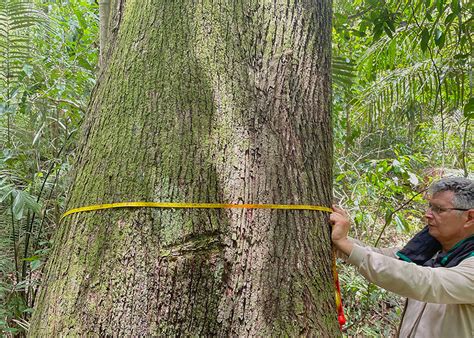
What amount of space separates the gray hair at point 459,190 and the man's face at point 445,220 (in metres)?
0.02

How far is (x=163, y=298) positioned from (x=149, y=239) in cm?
17

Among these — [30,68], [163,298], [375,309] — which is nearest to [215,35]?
[163,298]

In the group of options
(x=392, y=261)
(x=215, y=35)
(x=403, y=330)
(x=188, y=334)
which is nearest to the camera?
(x=188, y=334)

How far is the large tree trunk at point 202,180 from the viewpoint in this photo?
1127 mm

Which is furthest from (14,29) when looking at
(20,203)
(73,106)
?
(20,203)

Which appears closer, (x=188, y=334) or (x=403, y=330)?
(x=188, y=334)

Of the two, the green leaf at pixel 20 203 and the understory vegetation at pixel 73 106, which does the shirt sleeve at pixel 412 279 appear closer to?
the understory vegetation at pixel 73 106

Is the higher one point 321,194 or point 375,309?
point 321,194

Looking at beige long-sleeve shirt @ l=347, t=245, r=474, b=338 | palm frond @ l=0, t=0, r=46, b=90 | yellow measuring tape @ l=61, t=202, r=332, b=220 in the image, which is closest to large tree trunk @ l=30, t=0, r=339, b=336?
yellow measuring tape @ l=61, t=202, r=332, b=220

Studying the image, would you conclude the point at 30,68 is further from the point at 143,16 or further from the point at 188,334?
the point at 188,334

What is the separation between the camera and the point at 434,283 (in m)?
1.73

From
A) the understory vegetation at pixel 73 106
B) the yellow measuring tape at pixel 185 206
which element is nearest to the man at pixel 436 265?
the yellow measuring tape at pixel 185 206

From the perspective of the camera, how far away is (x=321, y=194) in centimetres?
140

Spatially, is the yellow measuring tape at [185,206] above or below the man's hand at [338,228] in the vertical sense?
above
